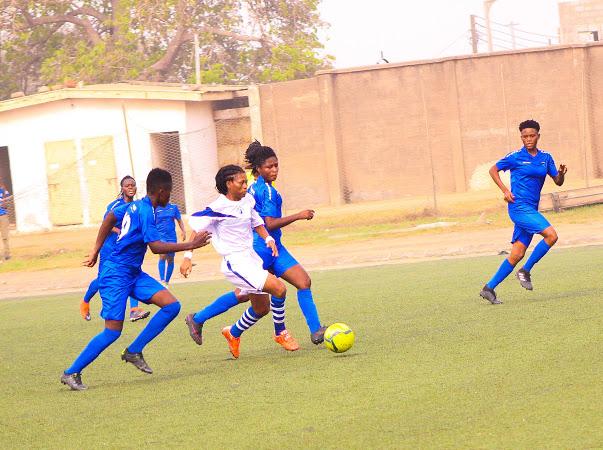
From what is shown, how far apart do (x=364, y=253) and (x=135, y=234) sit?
40.1 feet

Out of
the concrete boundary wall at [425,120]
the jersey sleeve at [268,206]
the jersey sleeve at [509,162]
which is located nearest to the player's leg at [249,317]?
the jersey sleeve at [268,206]

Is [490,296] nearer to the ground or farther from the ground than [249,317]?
nearer to the ground

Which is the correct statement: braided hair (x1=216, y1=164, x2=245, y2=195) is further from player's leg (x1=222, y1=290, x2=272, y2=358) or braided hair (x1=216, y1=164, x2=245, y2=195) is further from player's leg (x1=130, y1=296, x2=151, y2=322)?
player's leg (x1=130, y1=296, x2=151, y2=322)

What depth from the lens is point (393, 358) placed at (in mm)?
8328

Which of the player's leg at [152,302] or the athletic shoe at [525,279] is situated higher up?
the player's leg at [152,302]

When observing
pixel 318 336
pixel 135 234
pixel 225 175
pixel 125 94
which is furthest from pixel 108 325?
pixel 125 94

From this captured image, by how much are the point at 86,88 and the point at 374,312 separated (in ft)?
65.7

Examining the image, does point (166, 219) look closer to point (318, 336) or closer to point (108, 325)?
point (318, 336)

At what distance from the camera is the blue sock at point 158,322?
8.55m

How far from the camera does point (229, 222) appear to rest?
8.92m

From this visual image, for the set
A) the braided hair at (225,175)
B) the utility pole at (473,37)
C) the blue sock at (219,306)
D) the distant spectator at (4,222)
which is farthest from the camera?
the utility pole at (473,37)

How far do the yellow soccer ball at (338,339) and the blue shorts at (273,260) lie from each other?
0.83 m

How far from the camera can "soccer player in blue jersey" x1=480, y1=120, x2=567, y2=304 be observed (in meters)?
11.2

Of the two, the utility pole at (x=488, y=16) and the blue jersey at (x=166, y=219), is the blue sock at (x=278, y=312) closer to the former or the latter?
the blue jersey at (x=166, y=219)
